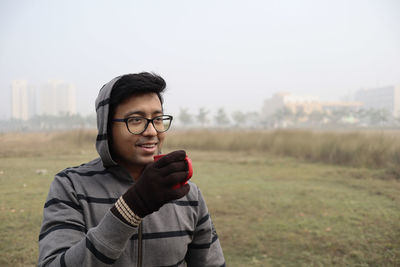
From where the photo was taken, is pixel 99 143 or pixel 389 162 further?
pixel 389 162

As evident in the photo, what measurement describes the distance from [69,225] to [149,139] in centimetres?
41

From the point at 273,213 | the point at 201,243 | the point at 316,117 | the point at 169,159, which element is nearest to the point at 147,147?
the point at 169,159

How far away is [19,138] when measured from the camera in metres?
4.96

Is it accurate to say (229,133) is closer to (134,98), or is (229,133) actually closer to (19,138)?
(19,138)

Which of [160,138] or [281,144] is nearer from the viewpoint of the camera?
[160,138]

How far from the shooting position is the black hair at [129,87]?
1275mm

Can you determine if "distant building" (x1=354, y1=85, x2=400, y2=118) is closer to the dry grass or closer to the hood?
the dry grass

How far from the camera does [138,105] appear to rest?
130 centimetres

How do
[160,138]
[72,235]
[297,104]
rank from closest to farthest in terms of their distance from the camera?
[72,235]
[160,138]
[297,104]

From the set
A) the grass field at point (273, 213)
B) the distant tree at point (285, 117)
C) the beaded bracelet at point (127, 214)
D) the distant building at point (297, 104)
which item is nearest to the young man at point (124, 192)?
the beaded bracelet at point (127, 214)

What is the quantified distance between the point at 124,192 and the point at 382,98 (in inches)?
3303

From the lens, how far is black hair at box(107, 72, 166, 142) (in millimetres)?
1275

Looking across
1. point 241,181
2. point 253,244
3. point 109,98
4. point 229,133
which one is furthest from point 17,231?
point 229,133

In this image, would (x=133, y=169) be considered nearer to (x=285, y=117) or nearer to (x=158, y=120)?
(x=158, y=120)
